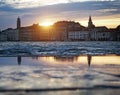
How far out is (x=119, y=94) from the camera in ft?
29.5

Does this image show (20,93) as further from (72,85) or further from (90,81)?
(90,81)

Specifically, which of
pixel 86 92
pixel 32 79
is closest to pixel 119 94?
pixel 86 92

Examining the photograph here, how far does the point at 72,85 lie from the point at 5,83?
252 centimetres

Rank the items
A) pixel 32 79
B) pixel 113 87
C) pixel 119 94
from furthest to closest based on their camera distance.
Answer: pixel 32 79 < pixel 113 87 < pixel 119 94

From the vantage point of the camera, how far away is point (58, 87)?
1025cm

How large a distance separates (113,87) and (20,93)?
3226mm

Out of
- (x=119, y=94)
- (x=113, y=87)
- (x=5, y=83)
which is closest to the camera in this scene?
(x=119, y=94)

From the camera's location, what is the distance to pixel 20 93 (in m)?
9.18

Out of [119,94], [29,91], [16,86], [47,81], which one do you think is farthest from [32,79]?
[119,94]

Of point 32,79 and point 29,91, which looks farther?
point 32,79

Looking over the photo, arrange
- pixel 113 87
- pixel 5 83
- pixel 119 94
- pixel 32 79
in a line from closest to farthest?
pixel 119 94, pixel 113 87, pixel 5 83, pixel 32 79

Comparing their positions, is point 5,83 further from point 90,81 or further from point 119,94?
point 119,94

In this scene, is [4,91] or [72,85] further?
[72,85]

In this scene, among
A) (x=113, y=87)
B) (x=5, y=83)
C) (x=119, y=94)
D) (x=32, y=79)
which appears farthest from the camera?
(x=32, y=79)
